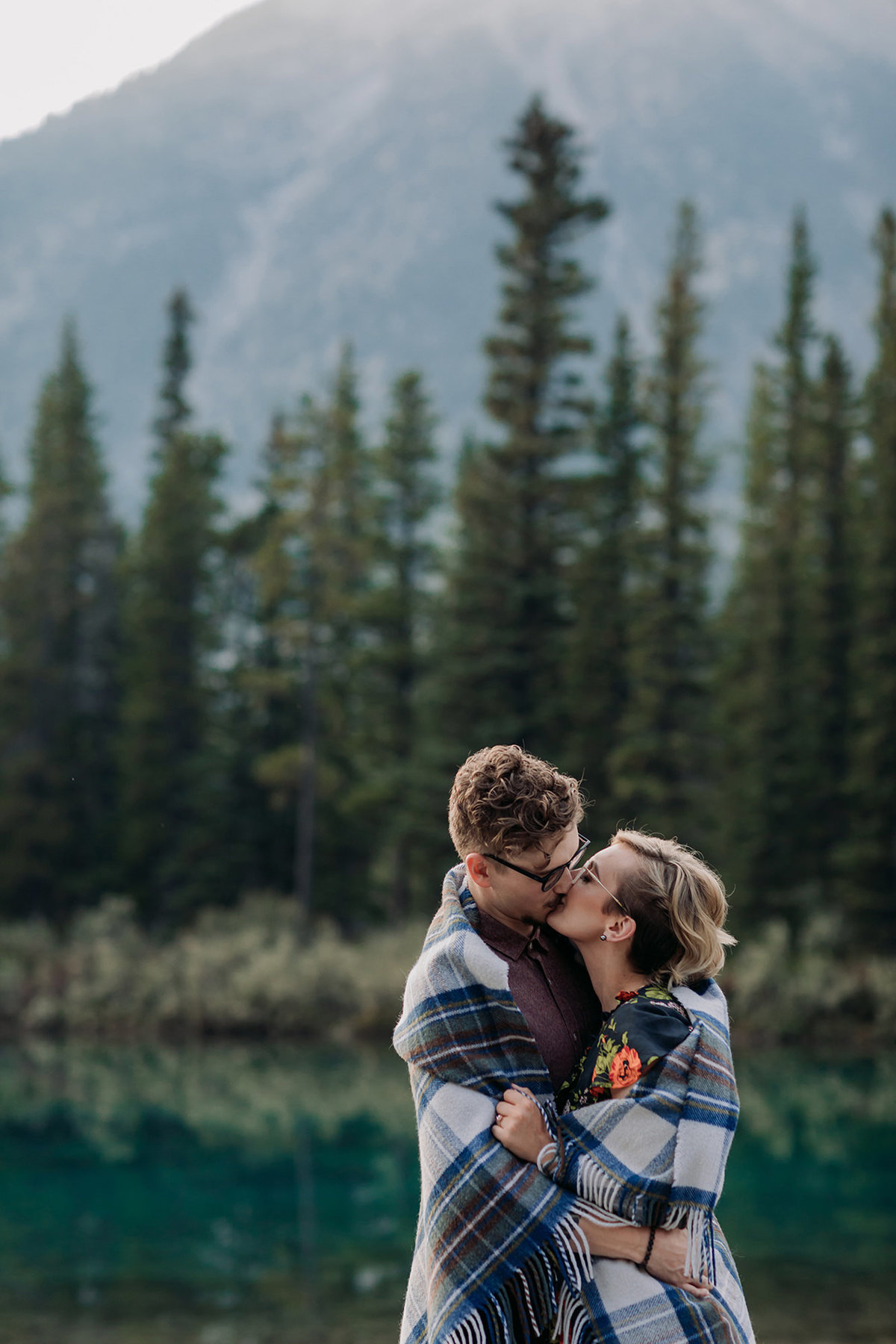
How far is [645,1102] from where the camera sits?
2.52 metres

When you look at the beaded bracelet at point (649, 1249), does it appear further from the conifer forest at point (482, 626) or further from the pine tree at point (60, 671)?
the pine tree at point (60, 671)

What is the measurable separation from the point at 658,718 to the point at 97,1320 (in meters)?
18.9

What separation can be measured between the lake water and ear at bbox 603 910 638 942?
5.72 meters

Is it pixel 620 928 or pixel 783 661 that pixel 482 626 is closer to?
pixel 783 661

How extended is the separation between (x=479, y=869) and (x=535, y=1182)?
55 centimetres

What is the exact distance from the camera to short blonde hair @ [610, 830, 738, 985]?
2.70 m

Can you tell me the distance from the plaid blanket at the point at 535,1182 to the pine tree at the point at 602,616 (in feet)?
76.7

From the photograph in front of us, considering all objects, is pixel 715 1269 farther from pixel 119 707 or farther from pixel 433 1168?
pixel 119 707

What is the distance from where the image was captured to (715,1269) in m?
2.67

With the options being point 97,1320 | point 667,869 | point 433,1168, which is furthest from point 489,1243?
point 97,1320

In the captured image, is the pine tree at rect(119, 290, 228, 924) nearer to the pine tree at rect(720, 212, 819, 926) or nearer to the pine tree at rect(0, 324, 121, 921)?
the pine tree at rect(0, 324, 121, 921)

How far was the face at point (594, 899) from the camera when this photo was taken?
2699mm

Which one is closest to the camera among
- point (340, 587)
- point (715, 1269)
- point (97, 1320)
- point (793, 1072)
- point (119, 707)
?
point (715, 1269)

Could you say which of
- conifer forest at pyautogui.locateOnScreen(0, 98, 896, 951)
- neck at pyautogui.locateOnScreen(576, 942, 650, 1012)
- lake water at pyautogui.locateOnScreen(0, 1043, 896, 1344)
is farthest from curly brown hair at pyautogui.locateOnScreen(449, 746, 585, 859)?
conifer forest at pyautogui.locateOnScreen(0, 98, 896, 951)
